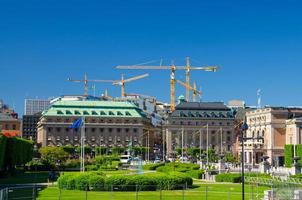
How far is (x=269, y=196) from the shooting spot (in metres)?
46.8

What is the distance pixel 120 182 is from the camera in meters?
63.2

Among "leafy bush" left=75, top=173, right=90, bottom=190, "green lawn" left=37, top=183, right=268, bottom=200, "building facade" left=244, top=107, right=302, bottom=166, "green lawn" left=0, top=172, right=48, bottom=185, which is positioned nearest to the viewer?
"green lawn" left=37, top=183, right=268, bottom=200

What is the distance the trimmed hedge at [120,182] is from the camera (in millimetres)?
62094

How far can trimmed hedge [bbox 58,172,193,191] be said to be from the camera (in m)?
62.1

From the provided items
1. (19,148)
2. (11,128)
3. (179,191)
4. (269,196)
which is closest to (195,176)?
(179,191)

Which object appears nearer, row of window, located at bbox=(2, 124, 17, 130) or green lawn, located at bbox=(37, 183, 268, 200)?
green lawn, located at bbox=(37, 183, 268, 200)

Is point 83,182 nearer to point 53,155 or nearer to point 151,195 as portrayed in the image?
point 151,195

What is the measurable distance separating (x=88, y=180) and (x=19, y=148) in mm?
40218

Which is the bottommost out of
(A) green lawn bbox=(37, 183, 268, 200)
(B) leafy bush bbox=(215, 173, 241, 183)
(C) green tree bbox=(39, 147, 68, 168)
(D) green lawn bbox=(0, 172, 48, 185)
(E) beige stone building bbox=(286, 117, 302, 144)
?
(D) green lawn bbox=(0, 172, 48, 185)

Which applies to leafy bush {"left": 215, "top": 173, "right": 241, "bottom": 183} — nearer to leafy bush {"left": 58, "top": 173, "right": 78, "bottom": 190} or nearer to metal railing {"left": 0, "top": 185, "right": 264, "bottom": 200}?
metal railing {"left": 0, "top": 185, "right": 264, "bottom": 200}

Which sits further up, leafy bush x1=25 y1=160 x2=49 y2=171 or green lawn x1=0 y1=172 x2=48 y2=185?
leafy bush x1=25 y1=160 x2=49 y2=171

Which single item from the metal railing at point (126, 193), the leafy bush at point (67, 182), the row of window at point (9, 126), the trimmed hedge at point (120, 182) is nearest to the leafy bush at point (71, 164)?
the leafy bush at point (67, 182)

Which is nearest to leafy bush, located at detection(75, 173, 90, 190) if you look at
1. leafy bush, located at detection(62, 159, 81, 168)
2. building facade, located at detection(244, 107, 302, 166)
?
leafy bush, located at detection(62, 159, 81, 168)

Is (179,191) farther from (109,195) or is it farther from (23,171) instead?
(23,171)
